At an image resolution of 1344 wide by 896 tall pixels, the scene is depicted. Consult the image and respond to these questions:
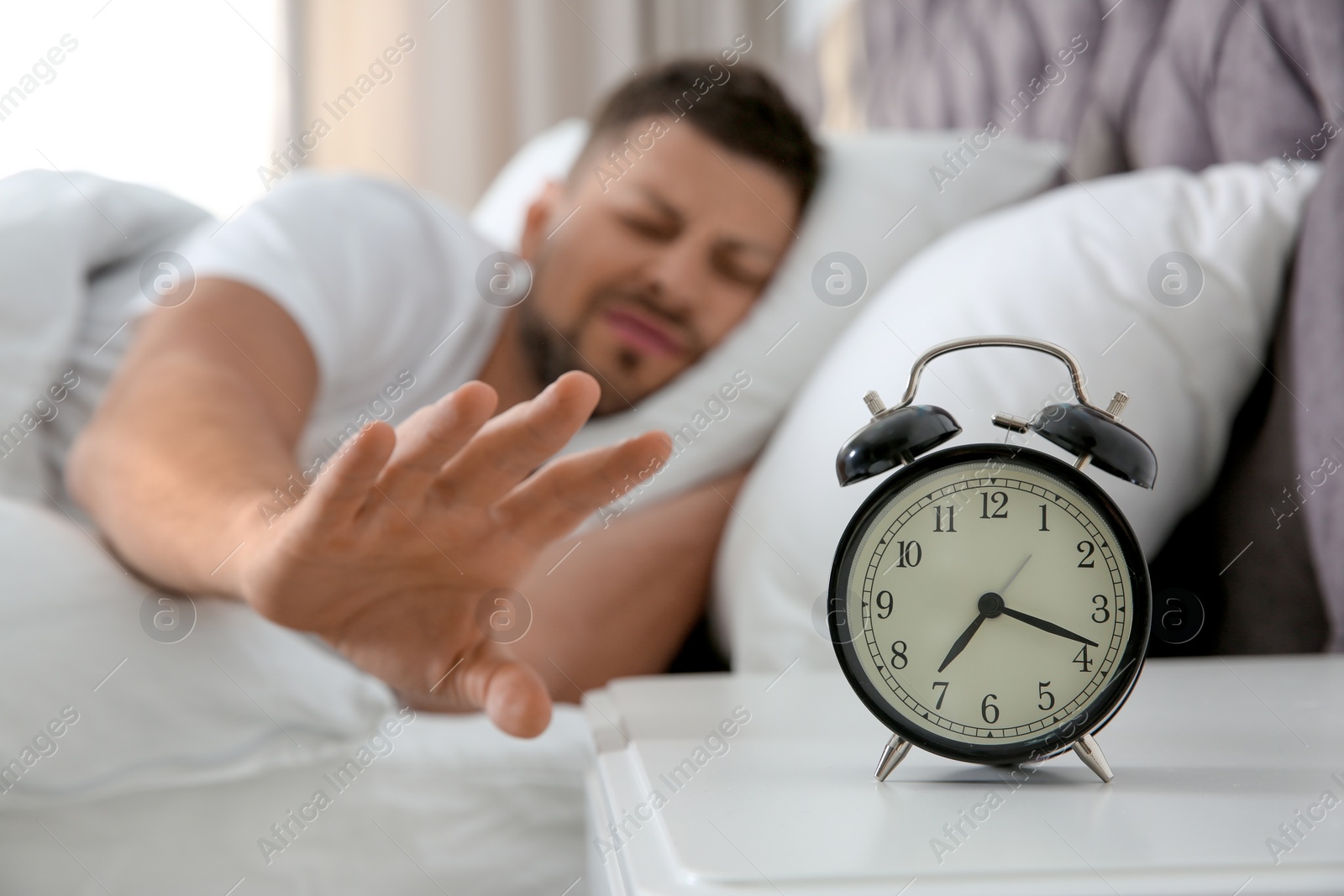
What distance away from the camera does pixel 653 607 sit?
2.99 ft

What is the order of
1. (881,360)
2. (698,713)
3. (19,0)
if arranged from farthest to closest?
1. (19,0)
2. (881,360)
3. (698,713)

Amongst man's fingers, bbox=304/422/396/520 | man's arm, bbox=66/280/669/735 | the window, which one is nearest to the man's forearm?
man's arm, bbox=66/280/669/735

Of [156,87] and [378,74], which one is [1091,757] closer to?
[156,87]

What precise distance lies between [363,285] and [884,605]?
781 mm

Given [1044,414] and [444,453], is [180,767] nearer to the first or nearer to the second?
[444,453]

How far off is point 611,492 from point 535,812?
0.28 meters

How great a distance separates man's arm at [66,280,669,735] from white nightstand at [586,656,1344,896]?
11cm

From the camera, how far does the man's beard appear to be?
1095 mm

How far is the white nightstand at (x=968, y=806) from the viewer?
339 mm

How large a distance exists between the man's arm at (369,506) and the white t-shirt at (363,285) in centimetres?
14

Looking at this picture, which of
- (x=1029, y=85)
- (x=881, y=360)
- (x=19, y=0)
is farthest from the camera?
(x=19, y=0)

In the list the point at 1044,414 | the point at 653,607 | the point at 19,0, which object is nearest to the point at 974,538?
the point at 1044,414

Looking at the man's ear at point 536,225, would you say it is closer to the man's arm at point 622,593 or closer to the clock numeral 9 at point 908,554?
the man's arm at point 622,593

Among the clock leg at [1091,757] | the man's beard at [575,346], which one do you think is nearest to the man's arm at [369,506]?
the clock leg at [1091,757]
